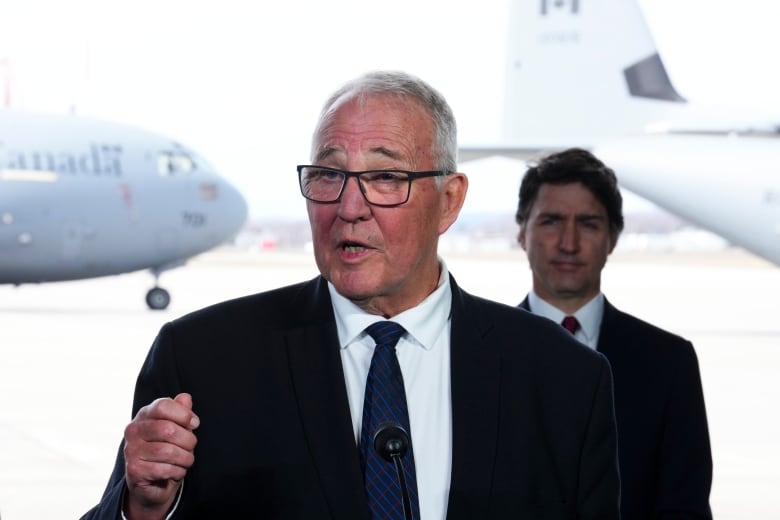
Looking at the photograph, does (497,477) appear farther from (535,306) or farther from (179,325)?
(535,306)

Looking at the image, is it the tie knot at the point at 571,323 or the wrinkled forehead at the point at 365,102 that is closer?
the wrinkled forehead at the point at 365,102

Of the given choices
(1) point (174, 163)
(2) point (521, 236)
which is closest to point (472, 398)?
(2) point (521, 236)

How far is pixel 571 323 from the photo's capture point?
10.6ft

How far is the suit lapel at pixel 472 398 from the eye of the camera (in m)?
1.95

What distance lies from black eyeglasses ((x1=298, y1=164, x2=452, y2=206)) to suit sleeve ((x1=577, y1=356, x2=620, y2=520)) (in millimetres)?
456

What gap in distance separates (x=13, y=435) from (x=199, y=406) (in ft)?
27.2

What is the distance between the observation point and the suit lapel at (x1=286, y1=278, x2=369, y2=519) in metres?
1.88

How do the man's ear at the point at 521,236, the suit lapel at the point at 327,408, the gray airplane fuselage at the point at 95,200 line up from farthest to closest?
the gray airplane fuselage at the point at 95,200, the man's ear at the point at 521,236, the suit lapel at the point at 327,408

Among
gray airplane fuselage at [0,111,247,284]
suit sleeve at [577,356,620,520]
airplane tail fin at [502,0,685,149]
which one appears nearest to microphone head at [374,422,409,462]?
suit sleeve at [577,356,620,520]

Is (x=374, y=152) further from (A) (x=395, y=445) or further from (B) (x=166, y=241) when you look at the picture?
(B) (x=166, y=241)

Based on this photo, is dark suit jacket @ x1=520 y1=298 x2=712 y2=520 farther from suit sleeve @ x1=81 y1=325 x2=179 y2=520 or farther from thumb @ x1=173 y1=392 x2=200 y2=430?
thumb @ x1=173 y1=392 x2=200 y2=430

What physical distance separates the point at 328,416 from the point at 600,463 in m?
0.45

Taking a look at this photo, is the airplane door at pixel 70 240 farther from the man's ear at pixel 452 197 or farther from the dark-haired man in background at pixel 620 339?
the man's ear at pixel 452 197

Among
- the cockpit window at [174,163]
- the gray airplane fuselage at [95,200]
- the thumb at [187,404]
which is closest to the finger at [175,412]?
the thumb at [187,404]
